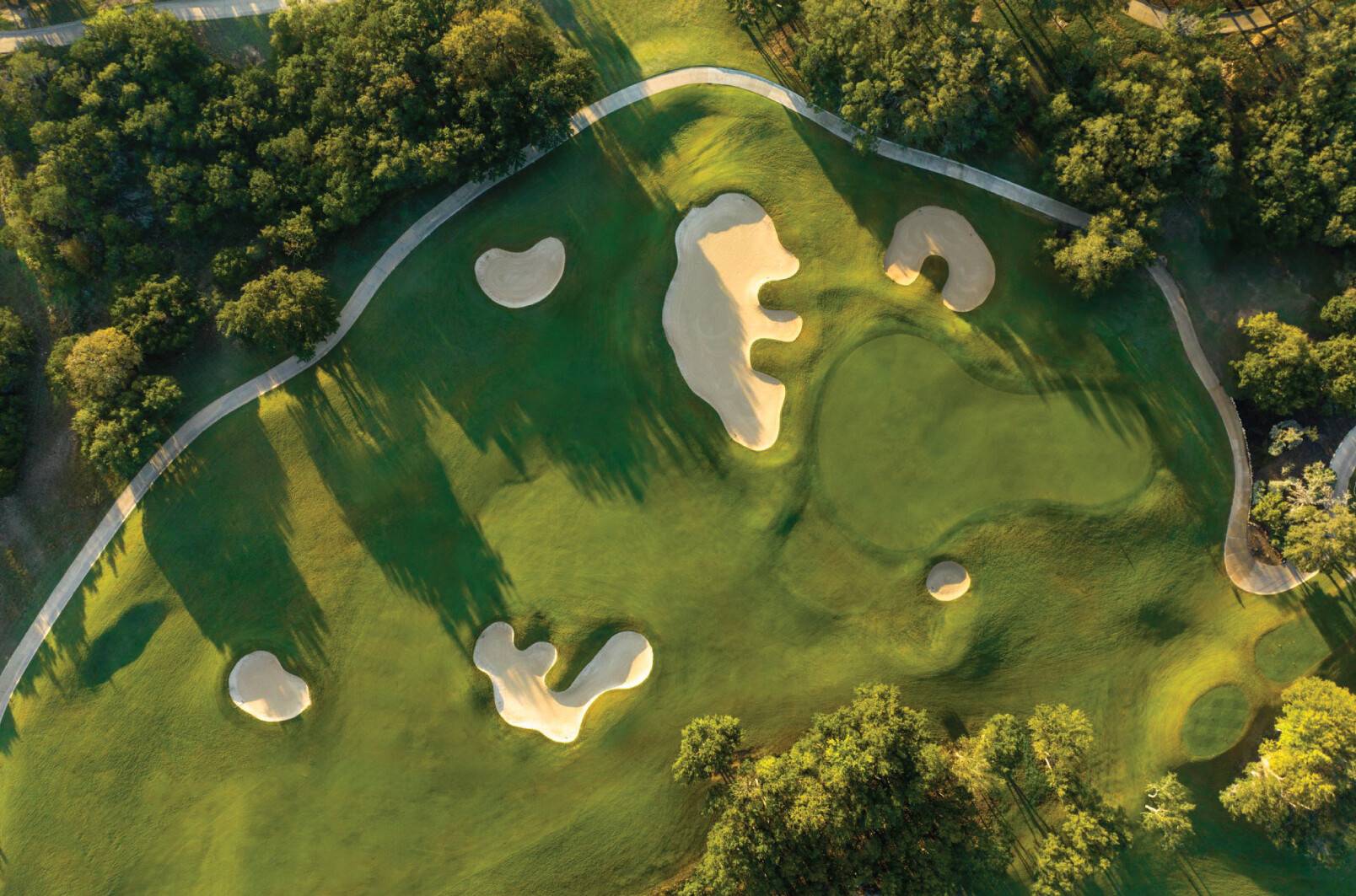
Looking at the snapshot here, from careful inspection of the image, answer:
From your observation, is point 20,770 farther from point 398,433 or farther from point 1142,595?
point 1142,595

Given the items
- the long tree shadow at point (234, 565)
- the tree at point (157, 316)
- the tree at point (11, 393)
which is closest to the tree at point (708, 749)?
the long tree shadow at point (234, 565)

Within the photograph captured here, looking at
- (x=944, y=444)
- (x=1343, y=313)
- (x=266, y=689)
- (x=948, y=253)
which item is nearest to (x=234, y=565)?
(x=266, y=689)

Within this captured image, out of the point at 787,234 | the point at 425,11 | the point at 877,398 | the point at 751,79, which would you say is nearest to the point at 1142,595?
the point at 877,398

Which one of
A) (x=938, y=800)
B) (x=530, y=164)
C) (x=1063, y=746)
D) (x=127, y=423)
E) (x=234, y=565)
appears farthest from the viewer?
(x=530, y=164)

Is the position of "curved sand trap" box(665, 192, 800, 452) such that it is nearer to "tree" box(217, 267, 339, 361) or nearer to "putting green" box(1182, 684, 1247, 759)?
"tree" box(217, 267, 339, 361)

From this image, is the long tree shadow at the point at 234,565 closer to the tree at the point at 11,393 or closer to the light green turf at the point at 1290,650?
the tree at the point at 11,393

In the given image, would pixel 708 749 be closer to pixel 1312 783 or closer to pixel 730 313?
pixel 730 313
